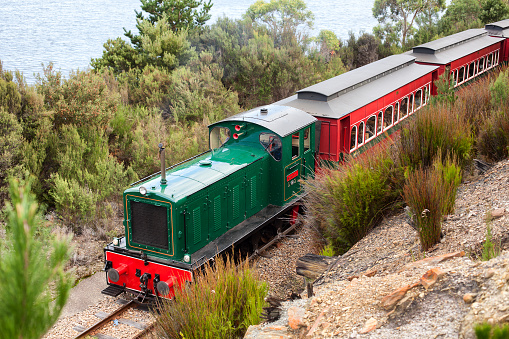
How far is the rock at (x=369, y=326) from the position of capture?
4.29 m

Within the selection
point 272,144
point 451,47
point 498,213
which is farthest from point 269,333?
point 451,47

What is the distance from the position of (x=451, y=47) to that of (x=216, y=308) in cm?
1703

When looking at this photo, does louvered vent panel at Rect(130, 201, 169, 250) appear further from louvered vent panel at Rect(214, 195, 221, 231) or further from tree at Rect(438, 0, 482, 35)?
tree at Rect(438, 0, 482, 35)

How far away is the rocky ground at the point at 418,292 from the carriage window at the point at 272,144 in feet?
12.5

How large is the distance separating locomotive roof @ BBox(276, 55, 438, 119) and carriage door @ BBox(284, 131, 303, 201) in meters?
1.15

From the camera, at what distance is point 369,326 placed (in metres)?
4.32

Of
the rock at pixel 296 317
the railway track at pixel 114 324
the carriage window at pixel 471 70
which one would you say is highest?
the carriage window at pixel 471 70

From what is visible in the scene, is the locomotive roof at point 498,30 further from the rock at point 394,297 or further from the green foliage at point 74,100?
the rock at point 394,297

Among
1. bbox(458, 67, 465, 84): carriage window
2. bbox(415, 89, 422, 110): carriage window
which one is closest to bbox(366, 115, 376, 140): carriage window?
bbox(415, 89, 422, 110): carriage window

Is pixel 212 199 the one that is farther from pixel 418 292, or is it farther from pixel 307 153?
pixel 418 292

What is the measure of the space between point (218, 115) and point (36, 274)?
16159mm

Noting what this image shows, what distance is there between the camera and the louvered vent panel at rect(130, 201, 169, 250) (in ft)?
27.8

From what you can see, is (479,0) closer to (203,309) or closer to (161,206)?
(161,206)

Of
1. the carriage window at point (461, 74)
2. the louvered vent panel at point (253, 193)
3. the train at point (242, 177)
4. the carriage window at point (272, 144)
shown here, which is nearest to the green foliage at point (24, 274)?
the train at point (242, 177)
